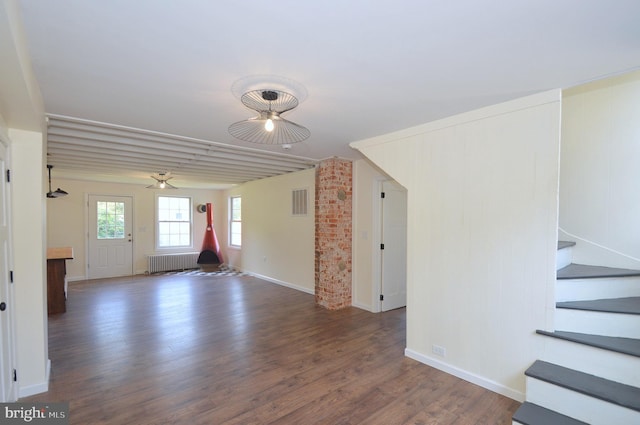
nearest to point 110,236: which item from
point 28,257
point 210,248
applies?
point 210,248

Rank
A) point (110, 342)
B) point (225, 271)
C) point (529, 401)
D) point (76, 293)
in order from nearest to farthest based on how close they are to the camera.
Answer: point (529, 401) < point (110, 342) < point (76, 293) < point (225, 271)

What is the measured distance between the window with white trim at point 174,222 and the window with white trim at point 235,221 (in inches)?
47.8

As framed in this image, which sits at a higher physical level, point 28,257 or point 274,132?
point 274,132

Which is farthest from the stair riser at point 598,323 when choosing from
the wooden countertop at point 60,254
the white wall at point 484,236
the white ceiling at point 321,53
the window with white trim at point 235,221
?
the window with white trim at point 235,221

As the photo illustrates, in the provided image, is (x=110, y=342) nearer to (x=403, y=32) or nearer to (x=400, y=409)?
(x=400, y=409)

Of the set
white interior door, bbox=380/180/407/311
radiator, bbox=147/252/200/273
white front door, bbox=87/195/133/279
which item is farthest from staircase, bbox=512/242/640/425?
white front door, bbox=87/195/133/279

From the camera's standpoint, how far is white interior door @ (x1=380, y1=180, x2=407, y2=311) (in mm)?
4734

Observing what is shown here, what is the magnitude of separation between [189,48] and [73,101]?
1.55 meters

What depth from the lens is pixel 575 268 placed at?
111 inches

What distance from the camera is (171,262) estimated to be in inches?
327

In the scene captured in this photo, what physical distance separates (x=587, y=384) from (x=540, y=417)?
0.40m

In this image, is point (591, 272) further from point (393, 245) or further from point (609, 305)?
point (393, 245)

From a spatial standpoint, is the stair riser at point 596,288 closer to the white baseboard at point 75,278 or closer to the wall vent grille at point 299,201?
the wall vent grille at point 299,201

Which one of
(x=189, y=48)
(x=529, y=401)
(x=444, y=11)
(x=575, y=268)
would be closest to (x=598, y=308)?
(x=575, y=268)
